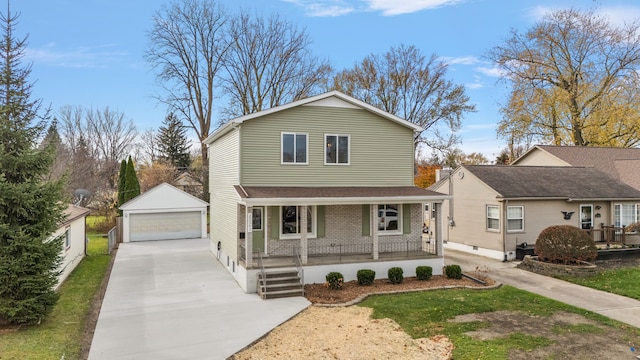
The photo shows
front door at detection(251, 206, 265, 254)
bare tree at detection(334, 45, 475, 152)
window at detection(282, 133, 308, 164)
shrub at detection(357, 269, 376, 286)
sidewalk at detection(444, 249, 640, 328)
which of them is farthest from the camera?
bare tree at detection(334, 45, 475, 152)

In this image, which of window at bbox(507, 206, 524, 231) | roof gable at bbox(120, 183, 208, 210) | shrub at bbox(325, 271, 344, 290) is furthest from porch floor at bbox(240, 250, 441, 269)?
roof gable at bbox(120, 183, 208, 210)

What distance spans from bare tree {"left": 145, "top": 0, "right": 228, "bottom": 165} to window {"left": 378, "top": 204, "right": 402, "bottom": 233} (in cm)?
2170

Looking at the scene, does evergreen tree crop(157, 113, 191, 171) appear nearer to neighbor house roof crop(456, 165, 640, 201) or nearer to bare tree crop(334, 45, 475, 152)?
bare tree crop(334, 45, 475, 152)

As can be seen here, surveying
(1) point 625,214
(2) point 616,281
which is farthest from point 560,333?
(1) point 625,214

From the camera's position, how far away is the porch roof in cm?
1319

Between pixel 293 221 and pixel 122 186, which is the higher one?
pixel 122 186

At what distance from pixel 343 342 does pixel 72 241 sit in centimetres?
1436

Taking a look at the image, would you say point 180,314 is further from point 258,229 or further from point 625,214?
point 625,214

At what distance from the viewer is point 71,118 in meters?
47.3

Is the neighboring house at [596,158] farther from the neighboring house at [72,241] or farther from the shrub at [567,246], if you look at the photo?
the neighboring house at [72,241]

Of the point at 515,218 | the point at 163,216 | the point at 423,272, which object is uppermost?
the point at 515,218

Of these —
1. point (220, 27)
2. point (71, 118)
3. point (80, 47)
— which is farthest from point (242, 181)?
point (71, 118)

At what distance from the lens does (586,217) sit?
20.6m

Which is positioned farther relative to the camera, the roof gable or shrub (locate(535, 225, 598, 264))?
the roof gable
